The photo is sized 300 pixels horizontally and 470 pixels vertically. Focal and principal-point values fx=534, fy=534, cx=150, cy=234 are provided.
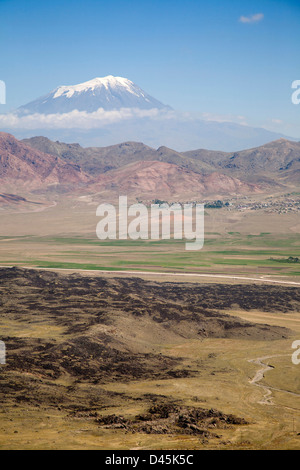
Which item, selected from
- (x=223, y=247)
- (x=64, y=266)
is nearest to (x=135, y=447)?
(x=64, y=266)

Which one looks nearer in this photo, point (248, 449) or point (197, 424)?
point (248, 449)

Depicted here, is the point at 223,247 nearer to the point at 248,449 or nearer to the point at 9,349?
the point at 9,349

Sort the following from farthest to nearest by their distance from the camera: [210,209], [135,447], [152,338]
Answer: [210,209] → [152,338] → [135,447]

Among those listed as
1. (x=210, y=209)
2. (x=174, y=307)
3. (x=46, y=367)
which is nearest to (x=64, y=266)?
(x=174, y=307)

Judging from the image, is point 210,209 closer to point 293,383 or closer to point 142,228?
point 142,228

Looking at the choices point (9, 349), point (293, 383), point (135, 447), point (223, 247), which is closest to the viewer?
point (135, 447)

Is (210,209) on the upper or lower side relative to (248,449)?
upper
